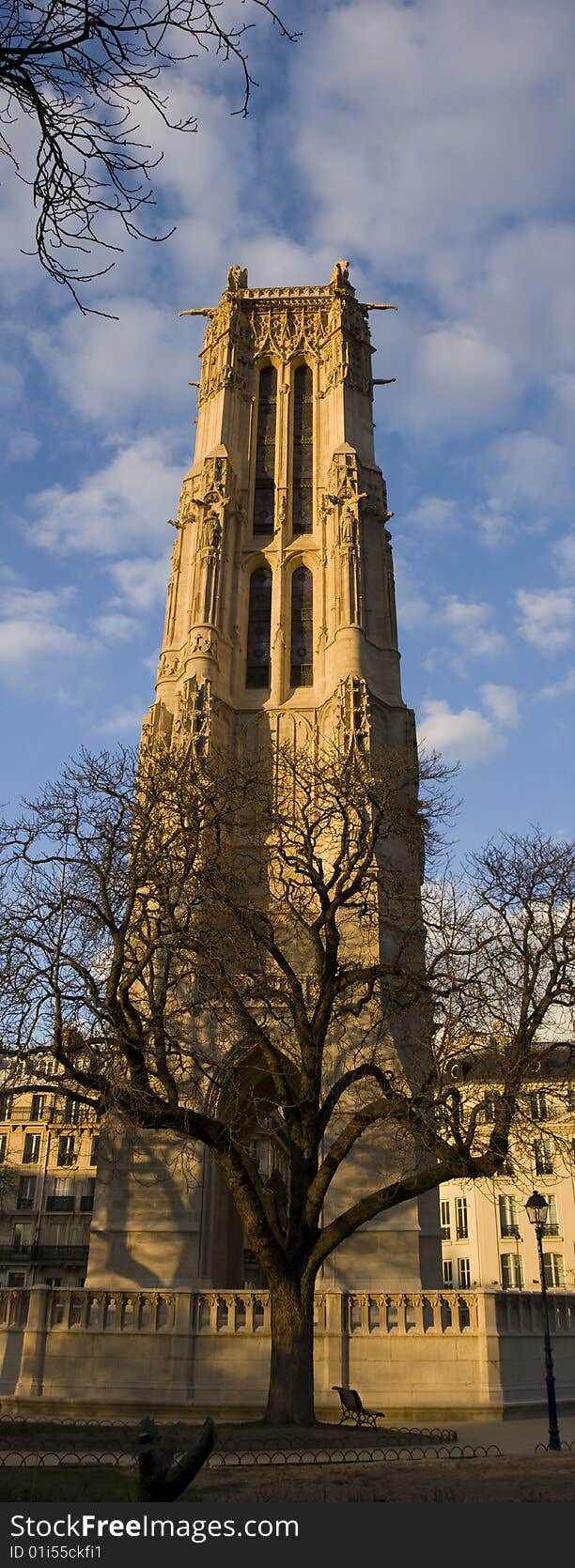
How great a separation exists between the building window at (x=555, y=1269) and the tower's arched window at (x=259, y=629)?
26.3m

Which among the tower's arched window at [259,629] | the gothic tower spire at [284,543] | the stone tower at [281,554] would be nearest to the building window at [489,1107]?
the stone tower at [281,554]

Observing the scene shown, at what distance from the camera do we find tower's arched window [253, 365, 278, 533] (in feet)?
109

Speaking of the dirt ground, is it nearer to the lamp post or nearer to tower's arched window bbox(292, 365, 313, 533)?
the lamp post

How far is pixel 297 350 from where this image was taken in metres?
36.4

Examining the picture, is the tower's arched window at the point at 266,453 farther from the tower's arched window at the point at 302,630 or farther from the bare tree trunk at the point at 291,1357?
the bare tree trunk at the point at 291,1357

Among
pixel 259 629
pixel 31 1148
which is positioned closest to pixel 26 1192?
pixel 31 1148

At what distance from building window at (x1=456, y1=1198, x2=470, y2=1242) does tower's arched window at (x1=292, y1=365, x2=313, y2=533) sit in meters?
30.4

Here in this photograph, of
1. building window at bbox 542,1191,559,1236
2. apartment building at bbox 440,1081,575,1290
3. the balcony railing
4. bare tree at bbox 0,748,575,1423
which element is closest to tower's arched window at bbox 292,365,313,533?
bare tree at bbox 0,748,575,1423

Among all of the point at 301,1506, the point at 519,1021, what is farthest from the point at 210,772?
the point at 301,1506

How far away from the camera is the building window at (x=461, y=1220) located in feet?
156

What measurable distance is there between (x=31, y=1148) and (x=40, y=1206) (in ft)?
10.1

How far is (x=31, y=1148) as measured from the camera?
4834 cm

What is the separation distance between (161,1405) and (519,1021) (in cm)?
848

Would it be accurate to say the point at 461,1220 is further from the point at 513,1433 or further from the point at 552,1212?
the point at 513,1433
